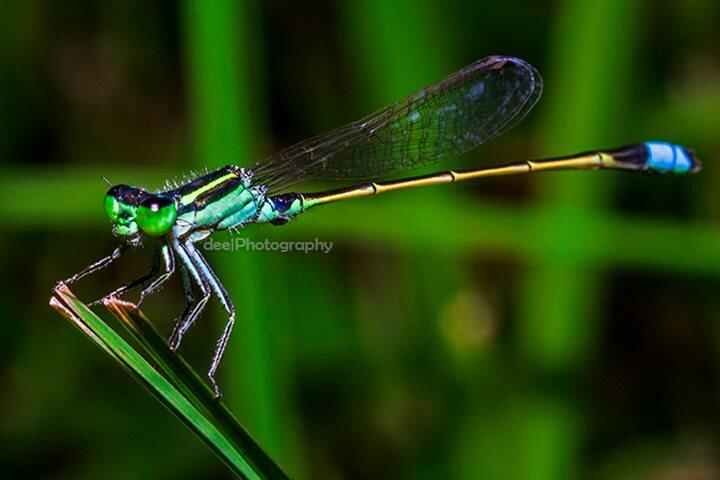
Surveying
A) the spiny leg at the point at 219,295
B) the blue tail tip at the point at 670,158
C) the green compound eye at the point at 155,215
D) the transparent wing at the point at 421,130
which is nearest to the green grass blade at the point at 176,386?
the spiny leg at the point at 219,295

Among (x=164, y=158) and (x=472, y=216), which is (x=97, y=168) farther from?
(x=472, y=216)

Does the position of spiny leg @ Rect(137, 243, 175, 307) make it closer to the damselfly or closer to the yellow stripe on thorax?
the damselfly

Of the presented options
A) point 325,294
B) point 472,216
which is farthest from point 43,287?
point 472,216

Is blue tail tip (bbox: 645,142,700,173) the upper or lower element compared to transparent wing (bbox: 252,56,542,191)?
lower

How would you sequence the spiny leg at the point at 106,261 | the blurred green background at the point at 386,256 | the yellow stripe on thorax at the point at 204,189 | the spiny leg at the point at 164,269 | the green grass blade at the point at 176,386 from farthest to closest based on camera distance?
the blurred green background at the point at 386,256
the yellow stripe on thorax at the point at 204,189
the spiny leg at the point at 164,269
the spiny leg at the point at 106,261
the green grass blade at the point at 176,386

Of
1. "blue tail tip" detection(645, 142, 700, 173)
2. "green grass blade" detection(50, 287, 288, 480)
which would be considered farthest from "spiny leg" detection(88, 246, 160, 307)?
"blue tail tip" detection(645, 142, 700, 173)

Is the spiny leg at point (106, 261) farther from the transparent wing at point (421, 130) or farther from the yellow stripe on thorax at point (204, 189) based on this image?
the transparent wing at point (421, 130)

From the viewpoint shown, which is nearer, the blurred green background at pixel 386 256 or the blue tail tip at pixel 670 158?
the blurred green background at pixel 386 256
